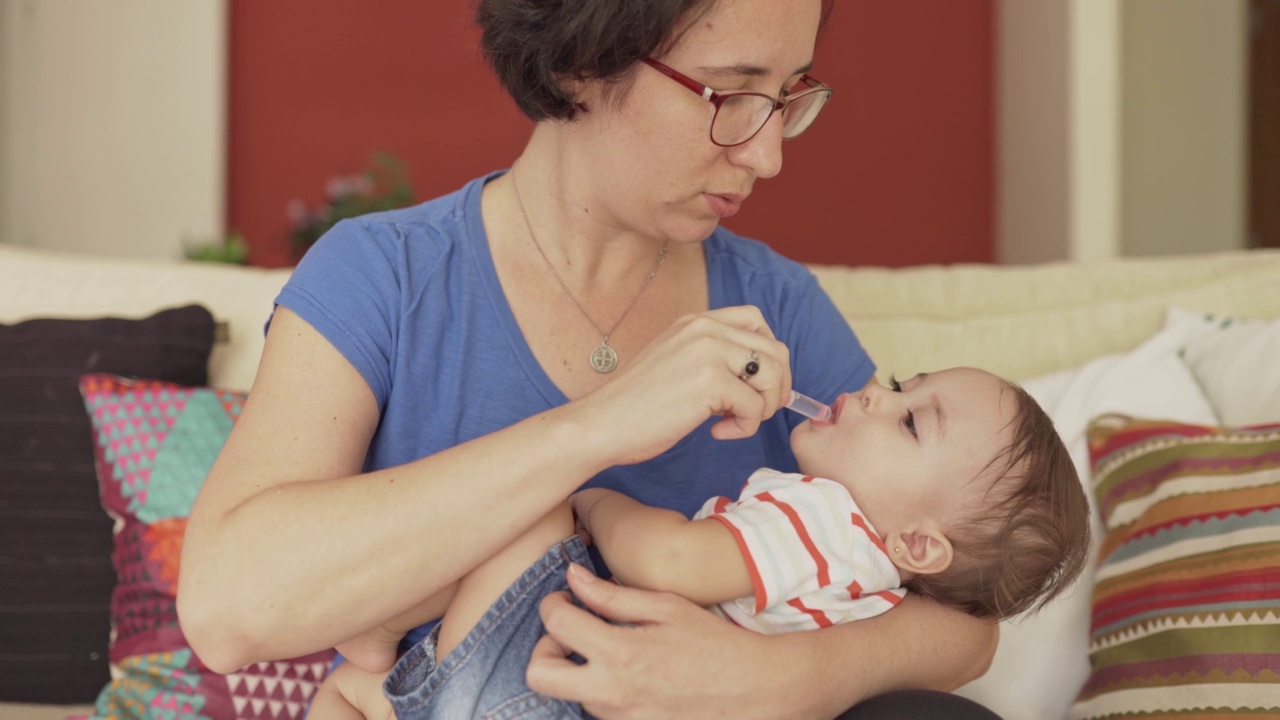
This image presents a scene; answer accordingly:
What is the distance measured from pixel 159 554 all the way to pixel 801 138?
3.06 metres

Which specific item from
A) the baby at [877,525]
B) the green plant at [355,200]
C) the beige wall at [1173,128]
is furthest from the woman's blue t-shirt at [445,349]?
the beige wall at [1173,128]

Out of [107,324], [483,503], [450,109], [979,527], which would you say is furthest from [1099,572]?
[450,109]

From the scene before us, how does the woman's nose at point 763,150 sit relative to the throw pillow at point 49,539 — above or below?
Result: above

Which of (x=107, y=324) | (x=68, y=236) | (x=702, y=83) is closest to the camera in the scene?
(x=702, y=83)

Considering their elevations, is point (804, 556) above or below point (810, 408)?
below

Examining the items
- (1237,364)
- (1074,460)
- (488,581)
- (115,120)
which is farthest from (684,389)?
(115,120)

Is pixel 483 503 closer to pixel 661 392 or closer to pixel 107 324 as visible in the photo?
pixel 661 392

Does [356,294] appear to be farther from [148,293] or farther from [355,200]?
[355,200]

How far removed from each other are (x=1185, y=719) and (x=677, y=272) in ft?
2.86

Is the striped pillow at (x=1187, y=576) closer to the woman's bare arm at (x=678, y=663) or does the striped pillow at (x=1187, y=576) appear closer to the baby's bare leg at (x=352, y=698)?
the woman's bare arm at (x=678, y=663)

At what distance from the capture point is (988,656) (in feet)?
4.82

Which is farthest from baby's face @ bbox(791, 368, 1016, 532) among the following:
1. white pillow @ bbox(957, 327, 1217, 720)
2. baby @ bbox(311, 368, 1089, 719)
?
white pillow @ bbox(957, 327, 1217, 720)

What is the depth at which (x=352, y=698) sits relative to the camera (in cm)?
138

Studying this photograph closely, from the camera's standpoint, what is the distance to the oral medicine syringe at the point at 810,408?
138cm
